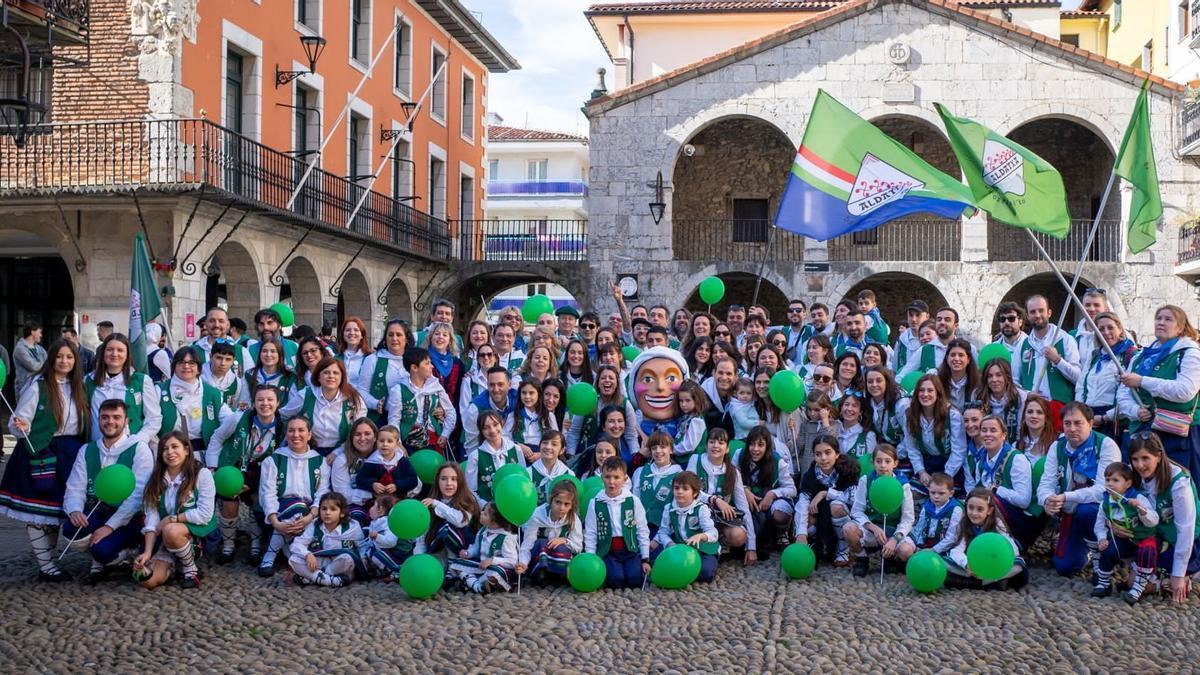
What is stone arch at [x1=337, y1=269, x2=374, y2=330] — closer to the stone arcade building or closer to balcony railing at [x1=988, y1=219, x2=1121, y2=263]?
the stone arcade building

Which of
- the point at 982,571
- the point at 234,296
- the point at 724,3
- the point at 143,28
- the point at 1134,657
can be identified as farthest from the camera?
the point at 724,3

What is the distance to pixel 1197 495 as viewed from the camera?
295 inches

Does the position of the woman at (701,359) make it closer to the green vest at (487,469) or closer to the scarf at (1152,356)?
the green vest at (487,469)

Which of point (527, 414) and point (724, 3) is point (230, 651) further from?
point (724, 3)

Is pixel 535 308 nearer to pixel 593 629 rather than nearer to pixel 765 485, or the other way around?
pixel 765 485

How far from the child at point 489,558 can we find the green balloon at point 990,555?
2705 mm

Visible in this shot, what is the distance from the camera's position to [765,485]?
841 centimetres

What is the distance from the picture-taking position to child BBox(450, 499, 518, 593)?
23.7ft

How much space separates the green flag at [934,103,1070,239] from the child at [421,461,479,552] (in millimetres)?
4079

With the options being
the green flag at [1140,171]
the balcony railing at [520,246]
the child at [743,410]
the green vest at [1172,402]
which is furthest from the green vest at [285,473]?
the balcony railing at [520,246]

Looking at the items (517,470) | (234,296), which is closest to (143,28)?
(234,296)

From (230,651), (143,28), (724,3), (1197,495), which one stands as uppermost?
(724,3)

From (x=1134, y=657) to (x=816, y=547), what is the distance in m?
2.64

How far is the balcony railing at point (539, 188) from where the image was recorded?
172 feet
